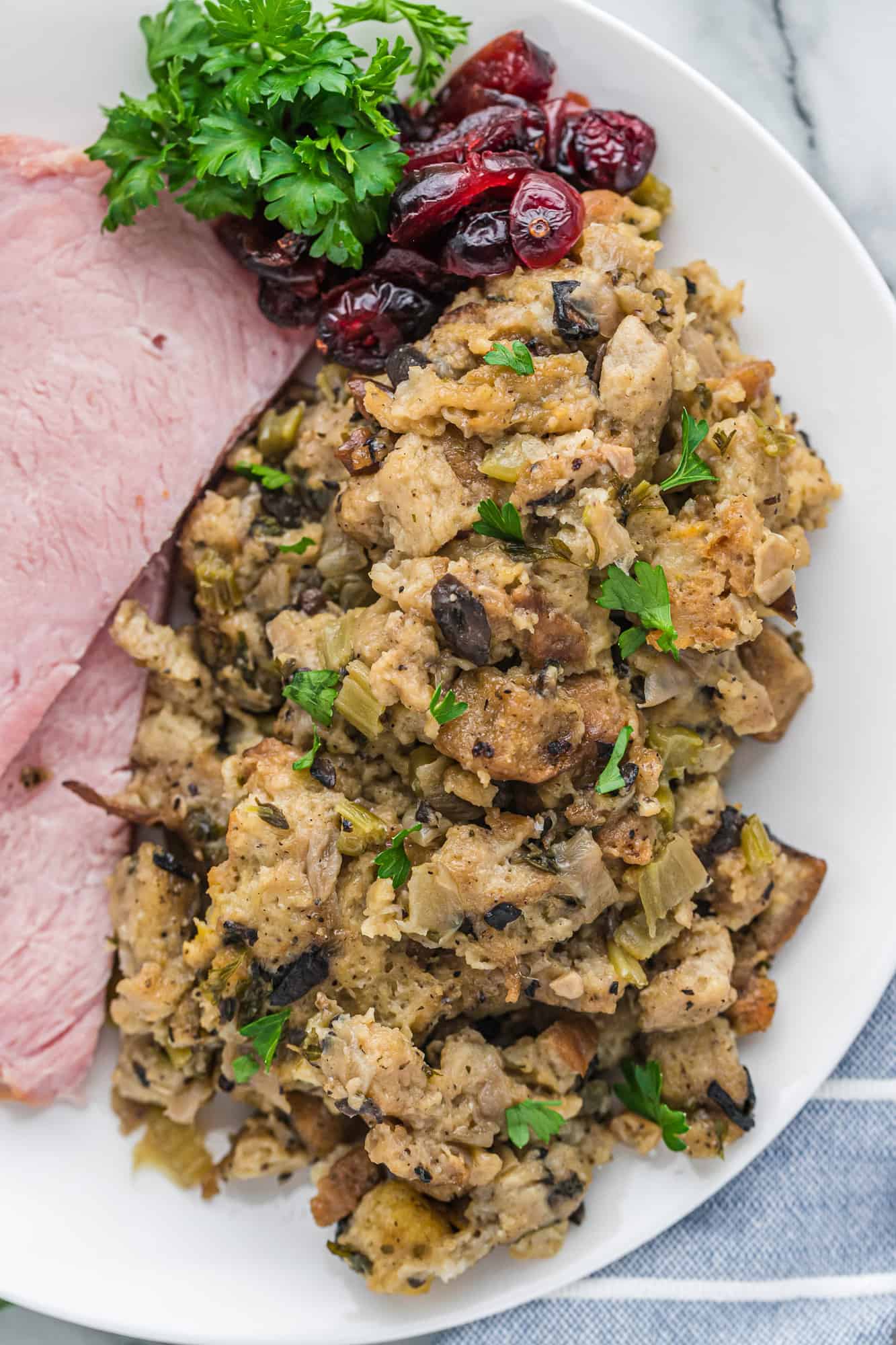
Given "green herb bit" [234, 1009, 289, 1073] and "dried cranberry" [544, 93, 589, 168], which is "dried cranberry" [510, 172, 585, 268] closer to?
"dried cranberry" [544, 93, 589, 168]

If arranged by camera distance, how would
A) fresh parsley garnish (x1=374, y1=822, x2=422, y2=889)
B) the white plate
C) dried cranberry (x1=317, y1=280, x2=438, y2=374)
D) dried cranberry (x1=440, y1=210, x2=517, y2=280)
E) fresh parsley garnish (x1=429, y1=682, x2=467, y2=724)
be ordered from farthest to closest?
the white plate < dried cranberry (x1=317, y1=280, x2=438, y2=374) < dried cranberry (x1=440, y1=210, x2=517, y2=280) < fresh parsley garnish (x1=374, y1=822, x2=422, y2=889) < fresh parsley garnish (x1=429, y1=682, x2=467, y2=724)

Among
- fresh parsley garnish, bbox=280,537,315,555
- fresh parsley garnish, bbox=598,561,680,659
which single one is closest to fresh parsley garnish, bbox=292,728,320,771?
fresh parsley garnish, bbox=280,537,315,555

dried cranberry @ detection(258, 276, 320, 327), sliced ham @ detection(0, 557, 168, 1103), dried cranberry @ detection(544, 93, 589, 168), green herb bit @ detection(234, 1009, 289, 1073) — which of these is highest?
dried cranberry @ detection(544, 93, 589, 168)

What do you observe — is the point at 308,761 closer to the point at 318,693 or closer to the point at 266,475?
the point at 318,693

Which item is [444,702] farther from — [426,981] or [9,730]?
[9,730]

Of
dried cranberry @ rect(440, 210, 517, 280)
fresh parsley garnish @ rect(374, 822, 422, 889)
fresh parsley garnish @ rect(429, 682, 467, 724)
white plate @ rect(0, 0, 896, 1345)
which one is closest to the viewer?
fresh parsley garnish @ rect(429, 682, 467, 724)

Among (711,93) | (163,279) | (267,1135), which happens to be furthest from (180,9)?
(267,1135)

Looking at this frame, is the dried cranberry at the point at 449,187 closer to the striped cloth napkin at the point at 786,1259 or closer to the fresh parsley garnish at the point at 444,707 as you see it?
the fresh parsley garnish at the point at 444,707

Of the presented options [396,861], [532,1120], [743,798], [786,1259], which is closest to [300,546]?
[396,861]
